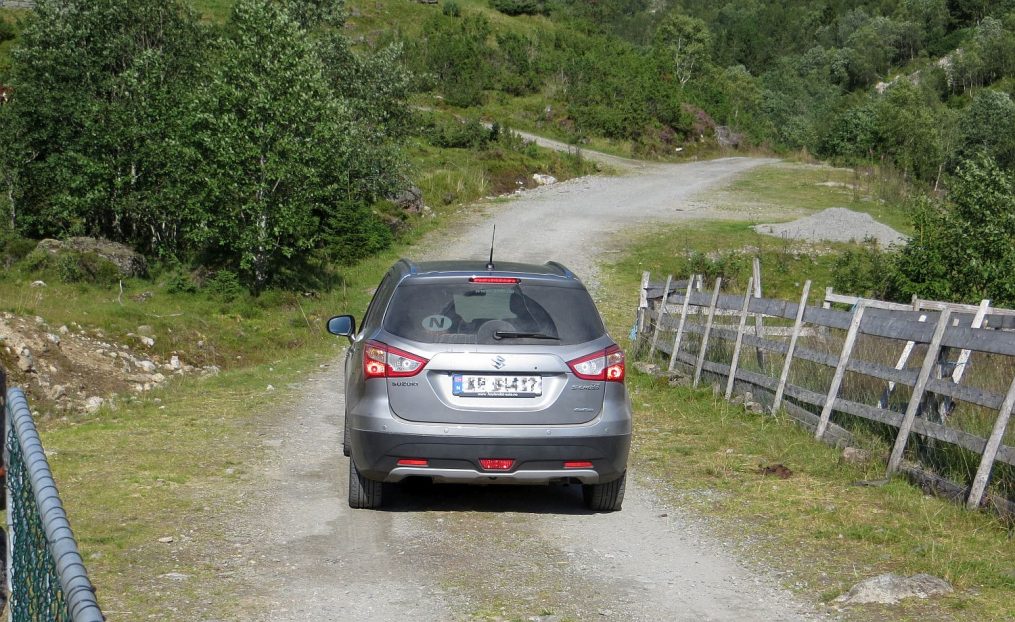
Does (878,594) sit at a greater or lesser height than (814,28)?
lesser

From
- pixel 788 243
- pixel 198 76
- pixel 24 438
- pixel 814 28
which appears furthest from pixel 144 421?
pixel 814 28

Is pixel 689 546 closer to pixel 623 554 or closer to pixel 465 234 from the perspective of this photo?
pixel 623 554

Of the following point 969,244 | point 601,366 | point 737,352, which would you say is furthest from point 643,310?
point 601,366

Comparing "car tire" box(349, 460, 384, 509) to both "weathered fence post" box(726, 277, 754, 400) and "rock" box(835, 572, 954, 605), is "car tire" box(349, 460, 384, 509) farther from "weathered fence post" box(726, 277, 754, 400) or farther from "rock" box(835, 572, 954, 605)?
"weathered fence post" box(726, 277, 754, 400)

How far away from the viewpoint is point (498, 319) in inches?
281

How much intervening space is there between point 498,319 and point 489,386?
24.8 inches

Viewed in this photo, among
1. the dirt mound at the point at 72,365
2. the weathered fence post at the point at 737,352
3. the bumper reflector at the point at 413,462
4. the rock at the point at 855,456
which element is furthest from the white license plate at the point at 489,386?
the dirt mound at the point at 72,365

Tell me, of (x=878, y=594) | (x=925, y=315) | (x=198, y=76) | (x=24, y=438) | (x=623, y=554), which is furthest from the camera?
(x=198, y=76)

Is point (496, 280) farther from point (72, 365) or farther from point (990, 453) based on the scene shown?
point (72, 365)

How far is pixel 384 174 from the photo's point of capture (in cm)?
2983

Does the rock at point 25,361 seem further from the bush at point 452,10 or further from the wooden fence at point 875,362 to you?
the bush at point 452,10

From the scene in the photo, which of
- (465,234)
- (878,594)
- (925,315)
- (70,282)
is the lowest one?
(70,282)

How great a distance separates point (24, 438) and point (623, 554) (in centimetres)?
413

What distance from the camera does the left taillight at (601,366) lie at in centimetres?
683
